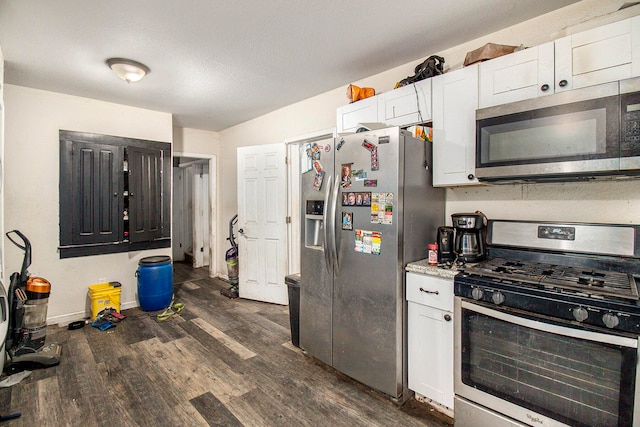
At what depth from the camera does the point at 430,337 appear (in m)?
1.98

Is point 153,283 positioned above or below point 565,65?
below

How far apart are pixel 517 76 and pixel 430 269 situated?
4.25ft

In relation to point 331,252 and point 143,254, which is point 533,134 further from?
point 143,254

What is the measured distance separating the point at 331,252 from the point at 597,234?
5.36 ft

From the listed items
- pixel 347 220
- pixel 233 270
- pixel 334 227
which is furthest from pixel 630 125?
pixel 233 270

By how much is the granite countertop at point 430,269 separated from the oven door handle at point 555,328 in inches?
7.1

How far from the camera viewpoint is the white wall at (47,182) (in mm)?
3297

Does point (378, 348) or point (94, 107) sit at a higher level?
point (94, 107)

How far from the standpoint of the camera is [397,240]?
202cm

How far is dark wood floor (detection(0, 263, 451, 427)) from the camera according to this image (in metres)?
1.97

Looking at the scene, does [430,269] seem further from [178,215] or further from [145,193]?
[178,215]

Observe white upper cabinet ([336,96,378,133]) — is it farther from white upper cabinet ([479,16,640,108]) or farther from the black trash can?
the black trash can

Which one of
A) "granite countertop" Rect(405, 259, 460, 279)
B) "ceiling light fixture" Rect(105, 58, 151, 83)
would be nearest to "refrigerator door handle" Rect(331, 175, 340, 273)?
"granite countertop" Rect(405, 259, 460, 279)

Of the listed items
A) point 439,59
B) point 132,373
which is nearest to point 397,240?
point 439,59
